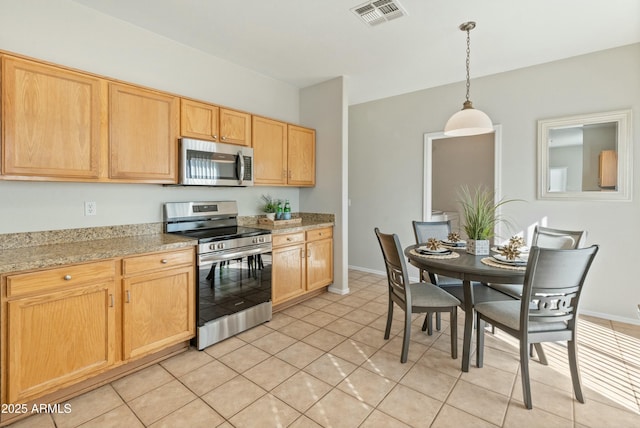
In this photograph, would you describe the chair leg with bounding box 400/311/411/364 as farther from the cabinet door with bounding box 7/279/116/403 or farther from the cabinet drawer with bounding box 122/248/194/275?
the cabinet door with bounding box 7/279/116/403

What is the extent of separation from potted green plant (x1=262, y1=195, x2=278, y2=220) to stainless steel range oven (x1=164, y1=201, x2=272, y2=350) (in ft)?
1.97

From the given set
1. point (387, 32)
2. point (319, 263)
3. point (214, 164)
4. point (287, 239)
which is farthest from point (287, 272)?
point (387, 32)

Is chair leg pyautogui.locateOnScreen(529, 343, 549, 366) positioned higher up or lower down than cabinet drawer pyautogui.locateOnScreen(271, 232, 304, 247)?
lower down

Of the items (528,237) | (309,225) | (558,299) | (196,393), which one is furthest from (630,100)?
(196,393)

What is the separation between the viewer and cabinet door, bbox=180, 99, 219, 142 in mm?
2768

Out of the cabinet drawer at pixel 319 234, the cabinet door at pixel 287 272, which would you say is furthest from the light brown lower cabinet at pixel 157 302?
the cabinet drawer at pixel 319 234

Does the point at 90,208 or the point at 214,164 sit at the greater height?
the point at 214,164

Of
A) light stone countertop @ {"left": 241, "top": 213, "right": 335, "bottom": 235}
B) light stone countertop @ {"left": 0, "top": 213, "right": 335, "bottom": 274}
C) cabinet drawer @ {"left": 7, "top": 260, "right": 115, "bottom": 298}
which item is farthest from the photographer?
light stone countertop @ {"left": 241, "top": 213, "right": 335, "bottom": 235}

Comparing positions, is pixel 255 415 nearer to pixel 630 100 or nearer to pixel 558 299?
pixel 558 299

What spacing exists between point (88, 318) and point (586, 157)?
465cm

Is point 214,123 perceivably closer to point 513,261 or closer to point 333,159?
point 333,159

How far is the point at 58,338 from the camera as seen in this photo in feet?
6.05

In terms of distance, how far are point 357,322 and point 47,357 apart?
2383mm

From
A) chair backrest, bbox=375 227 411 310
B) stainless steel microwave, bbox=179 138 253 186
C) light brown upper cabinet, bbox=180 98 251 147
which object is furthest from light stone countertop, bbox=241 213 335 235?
chair backrest, bbox=375 227 411 310
